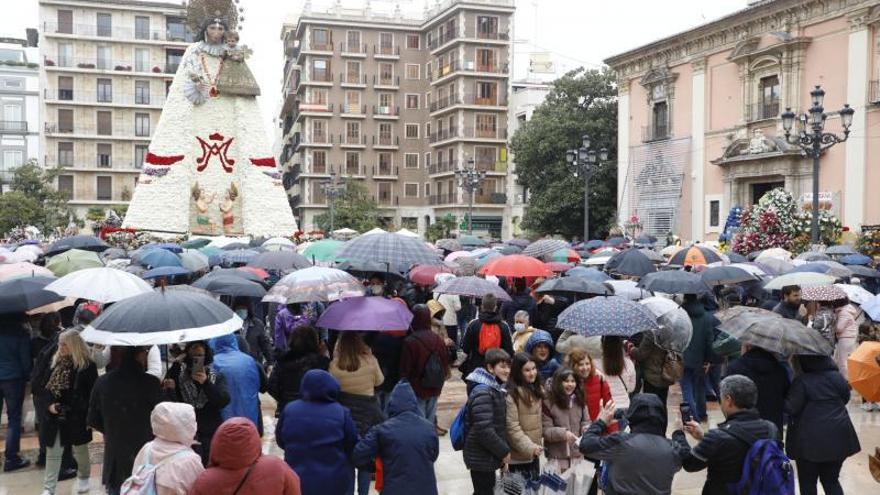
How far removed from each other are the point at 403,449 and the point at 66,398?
3.04 meters

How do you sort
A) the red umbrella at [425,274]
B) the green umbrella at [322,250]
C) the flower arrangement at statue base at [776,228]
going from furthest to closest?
1. the flower arrangement at statue base at [776,228]
2. the green umbrella at [322,250]
3. the red umbrella at [425,274]

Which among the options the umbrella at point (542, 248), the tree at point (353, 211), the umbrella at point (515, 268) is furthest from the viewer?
the tree at point (353, 211)

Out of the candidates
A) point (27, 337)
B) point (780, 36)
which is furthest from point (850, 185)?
point (27, 337)

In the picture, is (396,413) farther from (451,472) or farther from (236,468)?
(451,472)

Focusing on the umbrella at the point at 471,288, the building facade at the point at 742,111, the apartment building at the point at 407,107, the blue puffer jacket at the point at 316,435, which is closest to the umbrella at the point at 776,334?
the umbrella at the point at 471,288

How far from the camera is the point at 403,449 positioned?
4844 mm

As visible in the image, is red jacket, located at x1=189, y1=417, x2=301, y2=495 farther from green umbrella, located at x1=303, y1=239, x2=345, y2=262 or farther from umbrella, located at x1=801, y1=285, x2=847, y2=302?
green umbrella, located at x1=303, y1=239, x2=345, y2=262

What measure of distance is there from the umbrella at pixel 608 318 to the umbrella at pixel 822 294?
105 inches

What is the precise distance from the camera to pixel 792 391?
5.74 meters

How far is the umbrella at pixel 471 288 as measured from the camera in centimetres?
858

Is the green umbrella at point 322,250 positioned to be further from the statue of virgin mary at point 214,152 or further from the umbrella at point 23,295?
the statue of virgin mary at point 214,152

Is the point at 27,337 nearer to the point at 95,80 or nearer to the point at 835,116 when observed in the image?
the point at 835,116

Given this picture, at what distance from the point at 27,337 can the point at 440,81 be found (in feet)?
162

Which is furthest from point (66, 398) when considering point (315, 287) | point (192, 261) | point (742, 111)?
point (742, 111)
